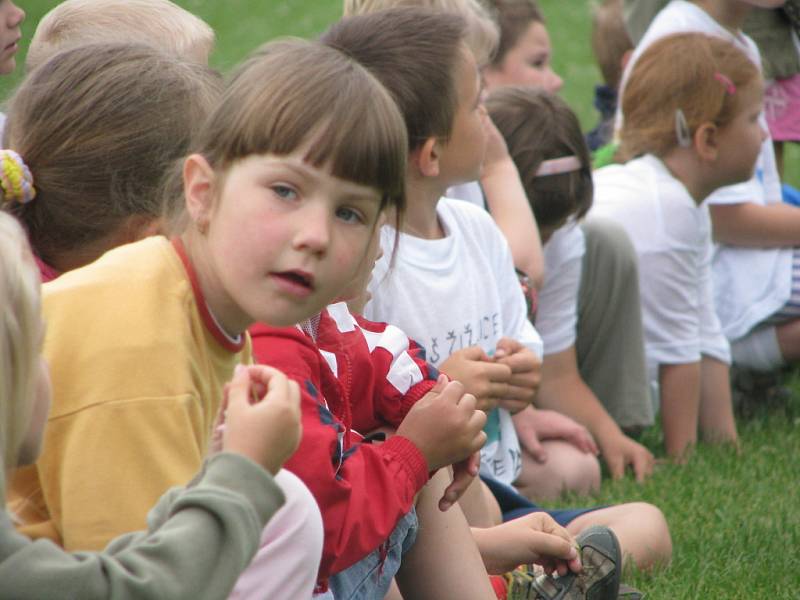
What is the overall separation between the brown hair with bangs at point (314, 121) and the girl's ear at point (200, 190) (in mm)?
20

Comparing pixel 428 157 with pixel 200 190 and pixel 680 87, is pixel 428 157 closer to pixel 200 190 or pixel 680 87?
pixel 200 190

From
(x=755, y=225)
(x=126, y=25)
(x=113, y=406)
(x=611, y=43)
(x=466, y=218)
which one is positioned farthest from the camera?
(x=611, y=43)

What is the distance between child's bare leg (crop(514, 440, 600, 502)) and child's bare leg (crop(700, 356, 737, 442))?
83 centimetres

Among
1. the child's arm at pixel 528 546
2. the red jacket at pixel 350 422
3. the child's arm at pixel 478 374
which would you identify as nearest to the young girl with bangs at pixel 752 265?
the child's arm at pixel 478 374

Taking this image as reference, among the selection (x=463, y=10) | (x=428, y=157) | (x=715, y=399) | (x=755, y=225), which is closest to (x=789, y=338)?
(x=755, y=225)

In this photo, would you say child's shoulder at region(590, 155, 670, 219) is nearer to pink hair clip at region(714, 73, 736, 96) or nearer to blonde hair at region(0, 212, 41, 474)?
pink hair clip at region(714, 73, 736, 96)

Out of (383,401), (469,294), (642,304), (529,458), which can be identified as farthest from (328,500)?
(642,304)

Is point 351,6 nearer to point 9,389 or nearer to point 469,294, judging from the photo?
point 469,294

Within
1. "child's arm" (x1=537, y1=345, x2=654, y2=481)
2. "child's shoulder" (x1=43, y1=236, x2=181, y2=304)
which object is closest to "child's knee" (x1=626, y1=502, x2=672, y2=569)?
"child's arm" (x1=537, y1=345, x2=654, y2=481)

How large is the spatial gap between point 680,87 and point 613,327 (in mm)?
914

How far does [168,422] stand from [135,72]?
84cm

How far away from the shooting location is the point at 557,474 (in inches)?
155

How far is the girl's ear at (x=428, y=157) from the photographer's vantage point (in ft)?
10.4

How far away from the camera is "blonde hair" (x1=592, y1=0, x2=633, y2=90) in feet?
20.8
